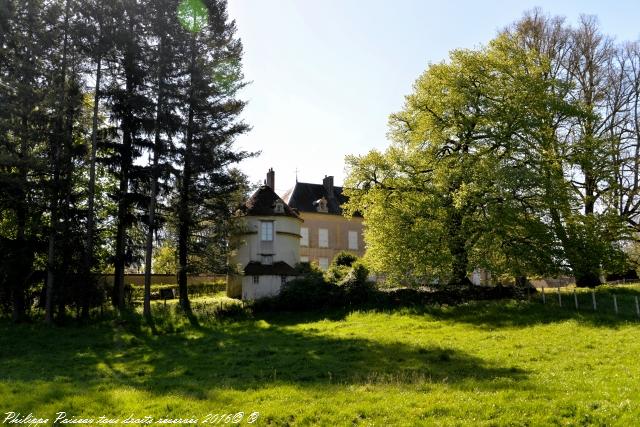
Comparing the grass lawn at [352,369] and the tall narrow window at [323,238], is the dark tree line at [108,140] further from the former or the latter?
the tall narrow window at [323,238]

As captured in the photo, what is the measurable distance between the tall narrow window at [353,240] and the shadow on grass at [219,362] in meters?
26.7

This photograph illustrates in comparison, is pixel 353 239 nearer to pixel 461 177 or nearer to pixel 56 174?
pixel 461 177

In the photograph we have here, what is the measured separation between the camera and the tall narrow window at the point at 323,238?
161 feet

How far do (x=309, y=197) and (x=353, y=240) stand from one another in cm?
571

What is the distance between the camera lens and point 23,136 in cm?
2570

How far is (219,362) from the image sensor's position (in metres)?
16.0

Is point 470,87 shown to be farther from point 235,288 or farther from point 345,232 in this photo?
point 345,232

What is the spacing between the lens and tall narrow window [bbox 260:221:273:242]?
3669cm

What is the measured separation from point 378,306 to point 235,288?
12.5 meters

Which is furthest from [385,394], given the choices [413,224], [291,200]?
[291,200]

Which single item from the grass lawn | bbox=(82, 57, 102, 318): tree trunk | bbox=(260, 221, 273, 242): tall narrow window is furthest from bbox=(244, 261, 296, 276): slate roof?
bbox=(82, 57, 102, 318): tree trunk

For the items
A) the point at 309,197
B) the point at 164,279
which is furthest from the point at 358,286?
the point at 164,279

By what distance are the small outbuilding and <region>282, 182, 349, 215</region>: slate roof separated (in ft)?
34.8

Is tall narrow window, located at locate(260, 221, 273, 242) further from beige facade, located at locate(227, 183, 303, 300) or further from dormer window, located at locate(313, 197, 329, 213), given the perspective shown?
dormer window, located at locate(313, 197, 329, 213)
